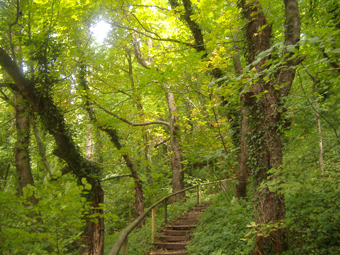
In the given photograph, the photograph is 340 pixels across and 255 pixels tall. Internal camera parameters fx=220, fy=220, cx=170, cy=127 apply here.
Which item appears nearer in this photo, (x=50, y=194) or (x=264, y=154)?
(x=50, y=194)

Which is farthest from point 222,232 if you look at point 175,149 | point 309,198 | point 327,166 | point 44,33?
point 44,33

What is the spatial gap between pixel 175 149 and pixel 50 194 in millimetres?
7838

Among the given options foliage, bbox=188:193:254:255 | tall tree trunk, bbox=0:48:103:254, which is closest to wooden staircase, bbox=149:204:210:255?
foliage, bbox=188:193:254:255

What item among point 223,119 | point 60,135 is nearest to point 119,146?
point 60,135

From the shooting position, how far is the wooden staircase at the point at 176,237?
514 centimetres

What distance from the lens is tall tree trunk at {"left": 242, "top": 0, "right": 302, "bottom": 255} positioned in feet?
12.2

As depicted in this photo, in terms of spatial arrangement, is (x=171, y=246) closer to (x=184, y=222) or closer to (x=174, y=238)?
(x=174, y=238)

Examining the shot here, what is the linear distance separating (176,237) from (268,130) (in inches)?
146

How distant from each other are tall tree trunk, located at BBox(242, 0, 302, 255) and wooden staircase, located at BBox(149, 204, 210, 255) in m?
2.10

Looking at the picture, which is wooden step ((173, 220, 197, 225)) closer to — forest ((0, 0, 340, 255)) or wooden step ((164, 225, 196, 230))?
wooden step ((164, 225, 196, 230))

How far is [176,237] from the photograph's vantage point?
5758 millimetres

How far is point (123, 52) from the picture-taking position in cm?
902

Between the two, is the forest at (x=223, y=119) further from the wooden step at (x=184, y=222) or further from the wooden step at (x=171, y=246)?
the wooden step at (x=184, y=222)

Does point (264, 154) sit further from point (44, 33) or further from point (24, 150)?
point (24, 150)
